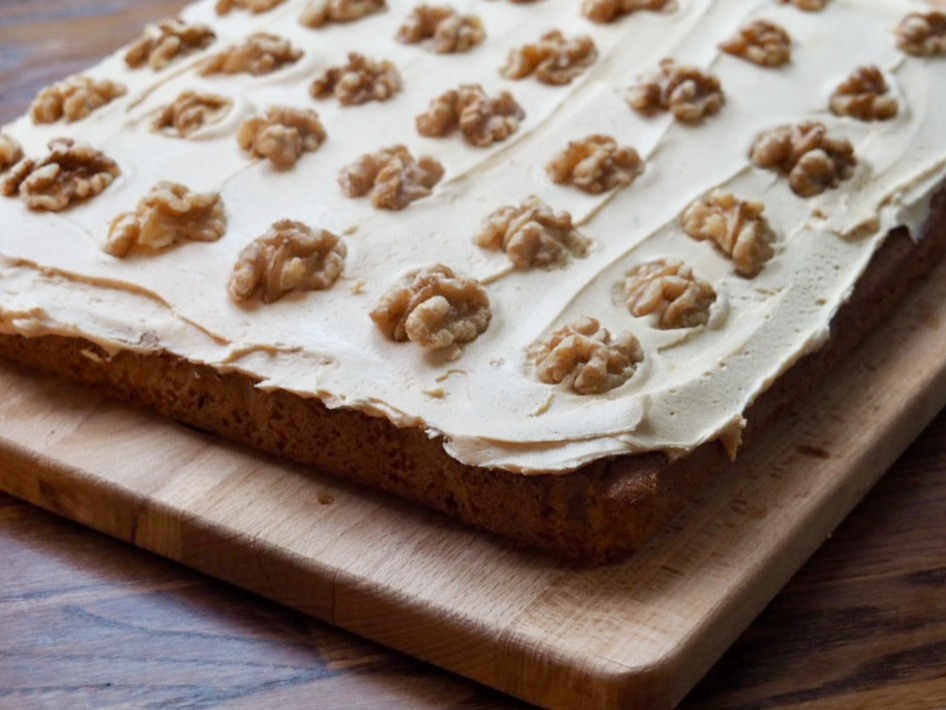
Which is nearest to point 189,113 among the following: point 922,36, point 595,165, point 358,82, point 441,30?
point 358,82

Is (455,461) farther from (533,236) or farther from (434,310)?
(533,236)

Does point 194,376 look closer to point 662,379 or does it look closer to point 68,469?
point 68,469

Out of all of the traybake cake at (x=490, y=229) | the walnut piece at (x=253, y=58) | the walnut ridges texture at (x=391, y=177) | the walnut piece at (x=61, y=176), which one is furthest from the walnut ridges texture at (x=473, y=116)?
the walnut piece at (x=61, y=176)

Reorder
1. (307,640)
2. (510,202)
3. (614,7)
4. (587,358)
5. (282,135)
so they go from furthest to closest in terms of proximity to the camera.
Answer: (614,7) < (282,135) < (510,202) < (587,358) < (307,640)

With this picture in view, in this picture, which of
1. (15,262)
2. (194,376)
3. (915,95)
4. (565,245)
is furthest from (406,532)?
(915,95)

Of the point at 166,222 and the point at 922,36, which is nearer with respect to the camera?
the point at 166,222

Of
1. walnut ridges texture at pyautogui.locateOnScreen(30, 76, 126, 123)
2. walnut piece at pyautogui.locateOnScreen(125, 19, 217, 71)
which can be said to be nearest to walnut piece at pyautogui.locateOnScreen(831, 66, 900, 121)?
walnut piece at pyautogui.locateOnScreen(125, 19, 217, 71)
